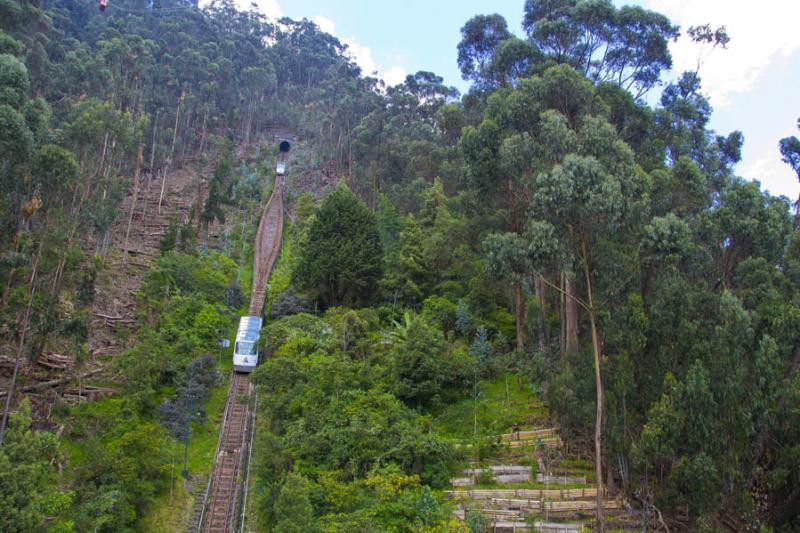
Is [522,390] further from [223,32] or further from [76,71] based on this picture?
[223,32]

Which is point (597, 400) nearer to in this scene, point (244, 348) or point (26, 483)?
point (26, 483)

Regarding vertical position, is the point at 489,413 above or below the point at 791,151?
below

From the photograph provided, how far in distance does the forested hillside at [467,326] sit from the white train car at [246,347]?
913 millimetres

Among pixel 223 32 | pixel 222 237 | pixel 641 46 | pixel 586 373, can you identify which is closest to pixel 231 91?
pixel 223 32

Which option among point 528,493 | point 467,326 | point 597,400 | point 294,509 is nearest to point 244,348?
point 467,326

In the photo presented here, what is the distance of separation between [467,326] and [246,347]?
330 inches

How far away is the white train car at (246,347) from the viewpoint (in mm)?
24125

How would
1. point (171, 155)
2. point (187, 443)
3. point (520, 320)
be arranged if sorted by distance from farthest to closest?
point (171, 155), point (520, 320), point (187, 443)

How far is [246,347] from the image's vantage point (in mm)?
24672

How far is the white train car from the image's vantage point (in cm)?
2412

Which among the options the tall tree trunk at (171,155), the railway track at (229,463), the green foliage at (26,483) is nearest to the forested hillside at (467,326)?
the green foliage at (26,483)

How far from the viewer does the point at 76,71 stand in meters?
34.8

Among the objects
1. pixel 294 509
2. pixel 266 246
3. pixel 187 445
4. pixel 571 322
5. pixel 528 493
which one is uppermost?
pixel 266 246

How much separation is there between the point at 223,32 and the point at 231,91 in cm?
1558
